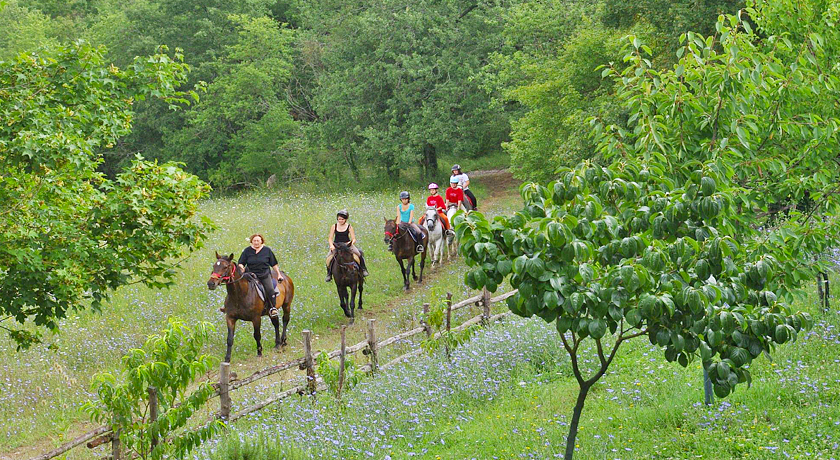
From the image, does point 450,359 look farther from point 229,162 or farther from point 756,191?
point 229,162

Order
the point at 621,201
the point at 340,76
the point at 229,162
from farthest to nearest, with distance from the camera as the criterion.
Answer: the point at 229,162, the point at 340,76, the point at 621,201

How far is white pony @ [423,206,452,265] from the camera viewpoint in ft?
73.8

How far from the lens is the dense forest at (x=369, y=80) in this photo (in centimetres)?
2898

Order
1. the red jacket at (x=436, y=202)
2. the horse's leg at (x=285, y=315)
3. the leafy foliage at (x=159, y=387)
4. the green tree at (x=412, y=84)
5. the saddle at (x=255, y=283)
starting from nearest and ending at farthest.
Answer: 1. the leafy foliage at (x=159, y=387)
2. the saddle at (x=255, y=283)
3. the horse's leg at (x=285, y=315)
4. the red jacket at (x=436, y=202)
5. the green tree at (x=412, y=84)

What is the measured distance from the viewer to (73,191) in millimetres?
9141

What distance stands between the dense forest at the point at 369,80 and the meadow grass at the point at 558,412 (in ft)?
43.2

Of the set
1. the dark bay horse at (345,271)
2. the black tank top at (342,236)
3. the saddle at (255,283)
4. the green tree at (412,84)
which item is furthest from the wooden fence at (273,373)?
the green tree at (412,84)

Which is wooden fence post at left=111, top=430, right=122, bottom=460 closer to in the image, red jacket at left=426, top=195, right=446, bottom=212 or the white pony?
the white pony

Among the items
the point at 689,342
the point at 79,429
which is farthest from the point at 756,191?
the point at 79,429

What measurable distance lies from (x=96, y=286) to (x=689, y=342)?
669cm

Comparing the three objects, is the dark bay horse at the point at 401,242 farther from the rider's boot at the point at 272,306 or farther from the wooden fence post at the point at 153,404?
the wooden fence post at the point at 153,404

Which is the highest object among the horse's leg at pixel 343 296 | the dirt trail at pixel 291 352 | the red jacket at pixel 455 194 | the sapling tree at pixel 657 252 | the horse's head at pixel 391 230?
the sapling tree at pixel 657 252

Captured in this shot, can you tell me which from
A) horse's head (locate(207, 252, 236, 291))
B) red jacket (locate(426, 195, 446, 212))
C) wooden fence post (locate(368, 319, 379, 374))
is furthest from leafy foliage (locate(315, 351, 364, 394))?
red jacket (locate(426, 195, 446, 212))

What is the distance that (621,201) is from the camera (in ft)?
23.8
